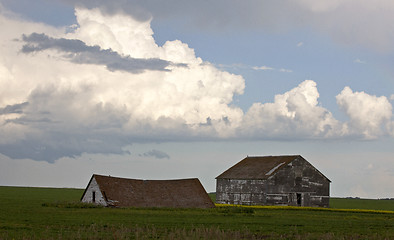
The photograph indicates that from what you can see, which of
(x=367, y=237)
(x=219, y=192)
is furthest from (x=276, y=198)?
(x=367, y=237)

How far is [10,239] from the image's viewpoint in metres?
25.3

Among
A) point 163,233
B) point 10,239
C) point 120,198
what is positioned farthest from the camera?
point 120,198

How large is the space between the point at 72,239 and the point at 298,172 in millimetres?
53301

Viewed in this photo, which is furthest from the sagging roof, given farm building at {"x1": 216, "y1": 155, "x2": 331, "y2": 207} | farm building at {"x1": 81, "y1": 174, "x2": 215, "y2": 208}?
farm building at {"x1": 81, "y1": 174, "x2": 215, "y2": 208}

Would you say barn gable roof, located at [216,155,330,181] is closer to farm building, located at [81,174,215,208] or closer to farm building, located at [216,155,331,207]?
farm building, located at [216,155,331,207]

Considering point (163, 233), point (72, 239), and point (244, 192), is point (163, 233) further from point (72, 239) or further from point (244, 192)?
point (244, 192)

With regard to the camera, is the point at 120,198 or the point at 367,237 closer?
the point at 367,237

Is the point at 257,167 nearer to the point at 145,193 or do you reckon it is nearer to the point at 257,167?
the point at 257,167

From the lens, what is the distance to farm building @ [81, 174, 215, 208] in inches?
2463

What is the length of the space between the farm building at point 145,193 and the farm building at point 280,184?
907 centimetres

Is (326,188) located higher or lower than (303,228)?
higher

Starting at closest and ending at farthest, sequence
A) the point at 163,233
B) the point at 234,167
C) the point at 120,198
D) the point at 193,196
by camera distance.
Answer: the point at 163,233 → the point at 120,198 → the point at 193,196 → the point at 234,167

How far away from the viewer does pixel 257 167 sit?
79.4m

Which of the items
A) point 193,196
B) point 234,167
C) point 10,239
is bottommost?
point 10,239
